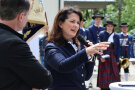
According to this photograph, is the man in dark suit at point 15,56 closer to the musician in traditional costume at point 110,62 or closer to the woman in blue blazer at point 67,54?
the woman in blue blazer at point 67,54

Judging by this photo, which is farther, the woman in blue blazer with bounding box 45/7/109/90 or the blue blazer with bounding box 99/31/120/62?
the blue blazer with bounding box 99/31/120/62

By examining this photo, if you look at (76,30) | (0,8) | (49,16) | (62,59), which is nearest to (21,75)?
(0,8)

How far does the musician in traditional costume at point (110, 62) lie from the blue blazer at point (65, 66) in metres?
5.16

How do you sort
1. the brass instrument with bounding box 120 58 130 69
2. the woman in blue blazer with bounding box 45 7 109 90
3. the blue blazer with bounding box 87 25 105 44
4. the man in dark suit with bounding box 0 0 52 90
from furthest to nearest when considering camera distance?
1. the brass instrument with bounding box 120 58 130 69
2. the blue blazer with bounding box 87 25 105 44
3. the woman in blue blazer with bounding box 45 7 109 90
4. the man in dark suit with bounding box 0 0 52 90

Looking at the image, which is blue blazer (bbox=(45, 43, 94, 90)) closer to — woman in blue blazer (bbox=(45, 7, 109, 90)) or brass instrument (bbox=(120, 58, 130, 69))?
woman in blue blazer (bbox=(45, 7, 109, 90))

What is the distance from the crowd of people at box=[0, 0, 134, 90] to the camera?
175 cm

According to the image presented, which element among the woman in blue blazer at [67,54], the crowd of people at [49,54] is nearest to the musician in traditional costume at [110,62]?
the crowd of people at [49,54]

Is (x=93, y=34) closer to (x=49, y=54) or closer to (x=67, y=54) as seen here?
(x=67, y=54)

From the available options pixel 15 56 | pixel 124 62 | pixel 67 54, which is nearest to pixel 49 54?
pixel 67 54

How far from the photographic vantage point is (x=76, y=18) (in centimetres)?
277

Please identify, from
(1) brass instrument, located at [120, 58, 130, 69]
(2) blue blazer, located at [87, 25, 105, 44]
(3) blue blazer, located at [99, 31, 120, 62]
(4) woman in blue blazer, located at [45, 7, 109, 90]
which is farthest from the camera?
(1) brass instrument, located at [120, 58, 130, 69]

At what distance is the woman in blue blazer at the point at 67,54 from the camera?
2410 millimetres

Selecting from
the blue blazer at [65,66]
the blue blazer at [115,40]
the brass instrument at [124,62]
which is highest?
the blue blazer at [65,66]

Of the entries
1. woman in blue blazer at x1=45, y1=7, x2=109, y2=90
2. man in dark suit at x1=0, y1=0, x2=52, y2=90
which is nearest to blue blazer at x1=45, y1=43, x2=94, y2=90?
woman in blue blazer at x1=45, y1=7, x2=109, y2=90
